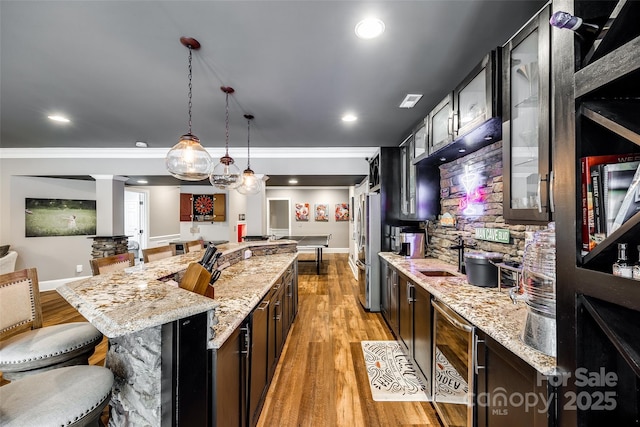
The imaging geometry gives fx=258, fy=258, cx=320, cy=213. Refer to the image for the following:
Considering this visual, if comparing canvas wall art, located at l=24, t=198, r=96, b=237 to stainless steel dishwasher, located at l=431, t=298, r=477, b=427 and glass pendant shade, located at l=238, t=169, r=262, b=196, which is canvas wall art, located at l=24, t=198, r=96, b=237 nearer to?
glass pendant shade, located at l=238, t=169, r=262, b=196

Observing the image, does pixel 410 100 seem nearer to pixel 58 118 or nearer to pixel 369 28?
pixel 369 28

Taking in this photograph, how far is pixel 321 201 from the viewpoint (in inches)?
374

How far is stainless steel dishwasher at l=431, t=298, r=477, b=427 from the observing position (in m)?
1.37

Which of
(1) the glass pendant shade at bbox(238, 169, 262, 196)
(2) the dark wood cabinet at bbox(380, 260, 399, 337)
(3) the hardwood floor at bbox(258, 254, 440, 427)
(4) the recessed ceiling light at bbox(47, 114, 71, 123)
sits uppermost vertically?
(4) the recessed ceiling light at bbox(47, 114, 71, 123)

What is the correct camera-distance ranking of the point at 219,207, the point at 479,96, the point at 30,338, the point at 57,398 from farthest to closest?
the point at 219,207 → the point at 479,96 → the point at 30,338 → the point at 57,398

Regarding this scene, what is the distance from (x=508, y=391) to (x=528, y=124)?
51.4 inches

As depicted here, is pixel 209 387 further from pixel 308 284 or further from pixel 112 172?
pixel 112 172

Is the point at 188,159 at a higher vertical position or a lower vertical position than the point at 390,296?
higher

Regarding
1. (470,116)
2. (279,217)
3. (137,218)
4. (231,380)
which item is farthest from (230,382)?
(279,217)

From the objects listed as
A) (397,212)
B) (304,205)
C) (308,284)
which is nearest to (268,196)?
(304,205)

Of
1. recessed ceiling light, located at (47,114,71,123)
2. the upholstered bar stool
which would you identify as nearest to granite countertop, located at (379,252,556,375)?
the upholstered bar stool

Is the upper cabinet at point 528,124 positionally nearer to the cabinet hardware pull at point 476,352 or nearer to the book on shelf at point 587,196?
the book on shelf at point 587,196

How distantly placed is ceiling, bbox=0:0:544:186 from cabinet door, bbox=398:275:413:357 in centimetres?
185

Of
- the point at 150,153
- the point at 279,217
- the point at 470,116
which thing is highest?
the point at 150,153
